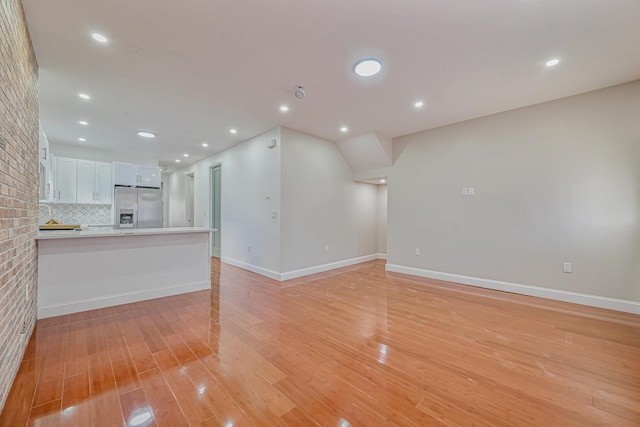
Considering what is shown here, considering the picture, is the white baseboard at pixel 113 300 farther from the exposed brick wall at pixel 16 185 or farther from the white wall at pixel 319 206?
the white wall at pixel 319 206

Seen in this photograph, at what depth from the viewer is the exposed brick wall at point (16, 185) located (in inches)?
64.2

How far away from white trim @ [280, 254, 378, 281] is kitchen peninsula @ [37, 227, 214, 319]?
1305 millimetres

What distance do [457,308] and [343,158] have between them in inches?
144

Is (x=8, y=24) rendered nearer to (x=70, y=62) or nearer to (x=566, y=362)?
(x=70, y=62)

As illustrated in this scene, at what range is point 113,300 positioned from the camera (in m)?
3.27

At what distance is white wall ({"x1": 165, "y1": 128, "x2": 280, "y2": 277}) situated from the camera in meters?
4.72

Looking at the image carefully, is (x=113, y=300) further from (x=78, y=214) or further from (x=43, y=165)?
(x=78, y=214)

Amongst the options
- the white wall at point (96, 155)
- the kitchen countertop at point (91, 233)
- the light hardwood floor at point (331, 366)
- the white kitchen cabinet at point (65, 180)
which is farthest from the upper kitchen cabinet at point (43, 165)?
the white wall at point (96, 155)

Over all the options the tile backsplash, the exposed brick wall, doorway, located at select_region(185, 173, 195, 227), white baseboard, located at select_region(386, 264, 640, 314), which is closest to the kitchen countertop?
the exposed brick wall

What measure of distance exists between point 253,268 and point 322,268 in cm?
136

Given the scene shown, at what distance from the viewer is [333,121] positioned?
436 cm

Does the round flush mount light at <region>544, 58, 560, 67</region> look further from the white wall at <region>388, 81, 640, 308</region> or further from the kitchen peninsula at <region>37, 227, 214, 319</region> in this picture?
the kitchen peninsula at <region>37, 227, 214, 319</region>

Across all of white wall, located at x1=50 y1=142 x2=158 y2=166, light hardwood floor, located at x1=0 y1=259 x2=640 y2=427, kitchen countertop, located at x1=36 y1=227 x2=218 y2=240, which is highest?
white wall, located at x1=50 y1=142 x2=158 y2=166

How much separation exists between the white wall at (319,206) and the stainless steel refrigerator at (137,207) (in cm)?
398
